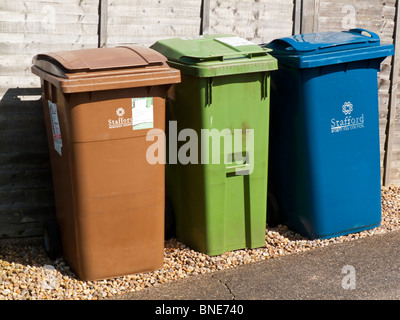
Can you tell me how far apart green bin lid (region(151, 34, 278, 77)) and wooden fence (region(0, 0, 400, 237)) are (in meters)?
0.45

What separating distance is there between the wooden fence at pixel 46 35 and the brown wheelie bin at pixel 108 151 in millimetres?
385

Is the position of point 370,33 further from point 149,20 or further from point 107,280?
point 107,280

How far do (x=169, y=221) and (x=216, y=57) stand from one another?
1439mm

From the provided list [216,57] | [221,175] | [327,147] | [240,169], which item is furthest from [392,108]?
[216,57]

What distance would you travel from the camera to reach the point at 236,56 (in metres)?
5.28

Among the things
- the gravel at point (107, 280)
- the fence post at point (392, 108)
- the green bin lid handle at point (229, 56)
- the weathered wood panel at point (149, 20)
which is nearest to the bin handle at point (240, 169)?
the gravel at point (107, 280)

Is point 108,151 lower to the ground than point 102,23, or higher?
lower

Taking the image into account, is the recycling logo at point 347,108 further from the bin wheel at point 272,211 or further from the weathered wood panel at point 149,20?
the weathered wood panel at point 149,20

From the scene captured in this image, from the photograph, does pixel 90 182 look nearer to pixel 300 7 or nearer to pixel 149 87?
pixel 149 87

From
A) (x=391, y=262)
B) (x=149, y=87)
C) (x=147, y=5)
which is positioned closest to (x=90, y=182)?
(x=149, y=87)

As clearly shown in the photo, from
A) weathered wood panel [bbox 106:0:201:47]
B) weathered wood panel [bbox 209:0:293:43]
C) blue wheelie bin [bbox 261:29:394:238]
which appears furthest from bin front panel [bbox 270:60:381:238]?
weathered wood panel [bbox 106:0:201:47]

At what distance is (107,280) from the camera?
5148mm

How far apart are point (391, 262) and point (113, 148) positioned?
244cm

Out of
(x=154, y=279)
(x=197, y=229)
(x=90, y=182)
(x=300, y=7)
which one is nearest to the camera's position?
(x=90, y=182)
